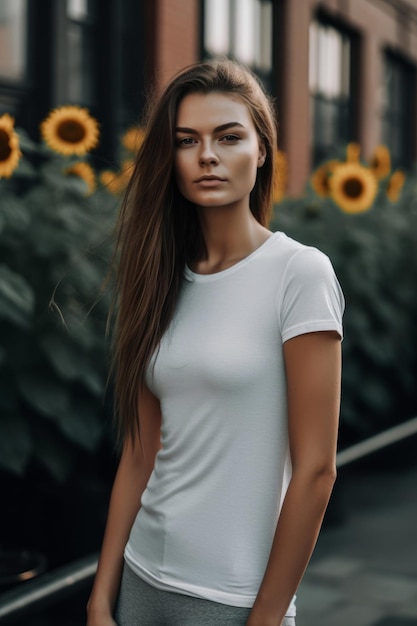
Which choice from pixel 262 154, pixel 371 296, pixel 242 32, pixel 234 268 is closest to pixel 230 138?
pixel 262 154

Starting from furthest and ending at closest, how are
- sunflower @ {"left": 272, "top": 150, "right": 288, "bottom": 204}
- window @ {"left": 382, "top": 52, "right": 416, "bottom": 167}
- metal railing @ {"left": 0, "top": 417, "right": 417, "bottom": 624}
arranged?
window @ {"left": 382, "top": 52, "right": 416, "bottom": 167}
metal railing @ {"left": 0, "top": 417, "right": 417, "bottom": 624}
sunflower @ {"left": 272, "top": 150, "right": 288, "bottom": 204}

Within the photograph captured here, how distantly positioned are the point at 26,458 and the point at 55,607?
29.2 inches

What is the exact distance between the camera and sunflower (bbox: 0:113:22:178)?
4.52 meters

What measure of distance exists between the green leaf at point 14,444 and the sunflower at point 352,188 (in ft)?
11.4

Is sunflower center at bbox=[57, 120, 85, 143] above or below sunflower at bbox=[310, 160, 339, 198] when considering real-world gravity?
above

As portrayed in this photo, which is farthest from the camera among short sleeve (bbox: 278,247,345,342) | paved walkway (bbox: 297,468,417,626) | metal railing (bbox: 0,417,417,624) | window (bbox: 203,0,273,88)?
window (bbox: 203,0,273,88)

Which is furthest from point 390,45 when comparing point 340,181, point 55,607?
point 55,607

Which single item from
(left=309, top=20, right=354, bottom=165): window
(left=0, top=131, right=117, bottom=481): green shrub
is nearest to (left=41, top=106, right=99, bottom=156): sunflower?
(left=0, top=131, right=117, bottom=481): green shrub

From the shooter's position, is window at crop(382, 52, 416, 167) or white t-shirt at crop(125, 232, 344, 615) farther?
window at crop(382, 52, 416, 167)

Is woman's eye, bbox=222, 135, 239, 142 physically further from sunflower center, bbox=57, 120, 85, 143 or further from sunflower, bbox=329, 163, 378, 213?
sunflower, bbox=329, 163, 378, 213

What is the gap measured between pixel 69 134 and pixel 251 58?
9306 mm

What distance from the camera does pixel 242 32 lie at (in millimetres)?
13914

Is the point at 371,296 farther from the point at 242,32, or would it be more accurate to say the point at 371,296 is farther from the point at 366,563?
A: the point at 242,32

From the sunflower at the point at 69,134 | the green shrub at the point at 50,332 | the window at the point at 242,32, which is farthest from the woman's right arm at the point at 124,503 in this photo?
the window at the point at 242,32
